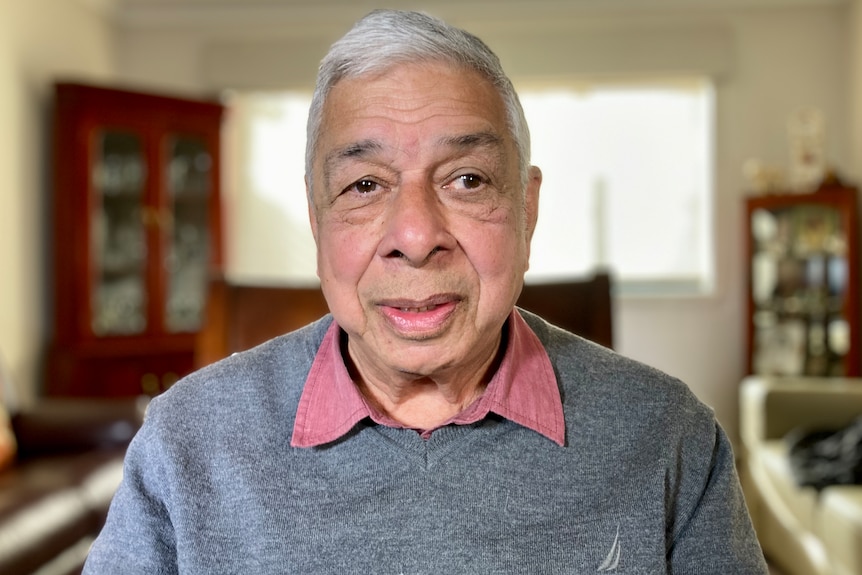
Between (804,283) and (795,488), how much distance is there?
1.83m

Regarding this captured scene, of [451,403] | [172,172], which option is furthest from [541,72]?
[451,403]

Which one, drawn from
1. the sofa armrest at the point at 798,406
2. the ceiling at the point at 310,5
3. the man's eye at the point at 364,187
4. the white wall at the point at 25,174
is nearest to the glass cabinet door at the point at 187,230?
the white wall at the point at 25,174

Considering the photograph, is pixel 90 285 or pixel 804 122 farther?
pixel 804 122

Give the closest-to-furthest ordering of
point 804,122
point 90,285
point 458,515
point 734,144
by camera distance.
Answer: point 458,515, point 90,285, point 804,122, point 734,144

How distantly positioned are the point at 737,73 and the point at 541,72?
1109mm

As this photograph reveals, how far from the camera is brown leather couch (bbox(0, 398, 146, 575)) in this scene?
7.80 ft

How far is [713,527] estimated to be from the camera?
0.92m

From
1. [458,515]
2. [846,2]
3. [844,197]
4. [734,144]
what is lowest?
[458,515]

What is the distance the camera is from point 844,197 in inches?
175

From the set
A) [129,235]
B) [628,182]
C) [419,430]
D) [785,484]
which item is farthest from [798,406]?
[129,235]

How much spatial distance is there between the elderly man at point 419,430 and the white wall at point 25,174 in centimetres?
345

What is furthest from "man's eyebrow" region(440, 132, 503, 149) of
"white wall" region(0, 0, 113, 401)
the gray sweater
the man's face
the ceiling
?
the ceiling

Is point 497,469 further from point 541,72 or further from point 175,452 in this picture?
point 541,72

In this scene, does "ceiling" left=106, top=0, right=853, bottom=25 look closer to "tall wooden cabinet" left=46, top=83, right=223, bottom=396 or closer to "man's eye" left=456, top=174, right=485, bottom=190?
"tall wooden cabinet" left=46, top=83, right=223, bottom=396
